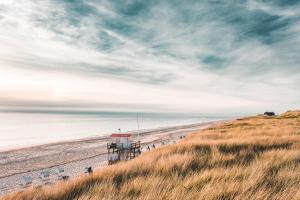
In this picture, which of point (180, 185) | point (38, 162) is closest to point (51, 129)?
point (38, 162)

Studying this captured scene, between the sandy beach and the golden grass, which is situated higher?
the golden grass

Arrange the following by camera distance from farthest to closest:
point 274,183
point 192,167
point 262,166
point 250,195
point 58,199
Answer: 1. point 192,167
2. point 262,166
3. point 274,183
4. point 58,199
5. point 250,195

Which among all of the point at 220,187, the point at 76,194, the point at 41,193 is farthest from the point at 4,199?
the point at 220,187

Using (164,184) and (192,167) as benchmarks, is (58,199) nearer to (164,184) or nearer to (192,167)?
(164,184)

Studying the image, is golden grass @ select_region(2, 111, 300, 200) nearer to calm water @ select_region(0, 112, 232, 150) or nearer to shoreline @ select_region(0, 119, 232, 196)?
shoreline @ select_region(0, 119, 232, 196)

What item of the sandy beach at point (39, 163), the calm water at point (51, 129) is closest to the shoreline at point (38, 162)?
the sandy beach at point (39, 163)

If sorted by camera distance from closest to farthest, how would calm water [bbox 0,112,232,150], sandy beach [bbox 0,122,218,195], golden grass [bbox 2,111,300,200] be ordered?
golden grass [bbox 2,111,300,200]
sandy beach [bbox 0,122,218,195]
calm water [bbox 0,112,232,150]

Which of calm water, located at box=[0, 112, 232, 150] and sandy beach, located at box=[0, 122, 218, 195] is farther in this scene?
calm water, located at box=[0, 112, 232, 150]

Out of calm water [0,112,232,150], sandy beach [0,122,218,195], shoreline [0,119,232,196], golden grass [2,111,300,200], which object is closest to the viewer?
golden grass [2,111,300,200]

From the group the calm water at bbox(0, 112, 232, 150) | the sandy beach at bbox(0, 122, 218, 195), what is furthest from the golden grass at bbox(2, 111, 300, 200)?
the calm water at bbox(0, 112, 232, 150)

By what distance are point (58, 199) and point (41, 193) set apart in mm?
375

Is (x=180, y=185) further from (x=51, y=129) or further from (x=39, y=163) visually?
(x=51, y=129)

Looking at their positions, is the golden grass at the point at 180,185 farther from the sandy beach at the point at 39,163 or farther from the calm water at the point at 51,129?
the calm water at the point at 51,129

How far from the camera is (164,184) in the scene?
566 cm
